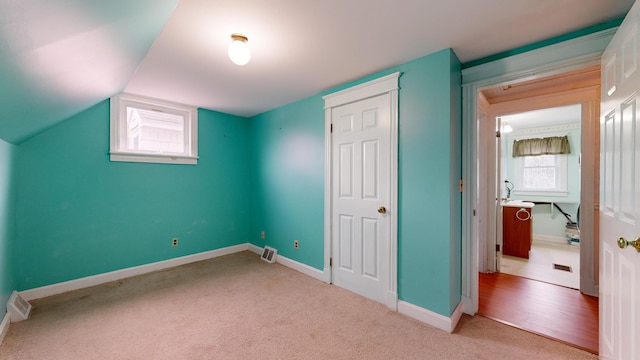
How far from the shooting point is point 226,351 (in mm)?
1771

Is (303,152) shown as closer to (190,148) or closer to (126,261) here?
(190,148)

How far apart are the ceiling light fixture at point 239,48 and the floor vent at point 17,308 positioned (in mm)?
2901

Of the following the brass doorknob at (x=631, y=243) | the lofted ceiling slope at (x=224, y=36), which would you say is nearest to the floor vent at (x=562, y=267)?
the brass doorknob at (x=631, y=243)

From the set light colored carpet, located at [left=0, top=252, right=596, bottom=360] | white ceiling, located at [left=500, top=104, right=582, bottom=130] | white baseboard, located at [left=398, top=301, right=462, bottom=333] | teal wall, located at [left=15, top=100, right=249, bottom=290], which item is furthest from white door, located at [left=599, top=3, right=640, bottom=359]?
teal wall, located at [left=15, top=100, right=249, bottom=290]

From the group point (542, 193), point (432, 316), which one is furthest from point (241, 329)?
point (542, 193)

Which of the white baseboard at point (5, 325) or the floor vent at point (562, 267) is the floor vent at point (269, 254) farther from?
the floor vent at point (562, 267)

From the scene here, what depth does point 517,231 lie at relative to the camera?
13.1 feet

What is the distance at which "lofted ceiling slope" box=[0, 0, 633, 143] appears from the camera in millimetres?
1088

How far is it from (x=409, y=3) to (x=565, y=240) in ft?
19.7

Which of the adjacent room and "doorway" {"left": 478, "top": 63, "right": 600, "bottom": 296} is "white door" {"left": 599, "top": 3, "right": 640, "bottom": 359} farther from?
"doorway" {"left": 478, "top": 63, "right": 600, "bottom": 296}

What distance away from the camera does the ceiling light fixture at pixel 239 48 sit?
1.79 m

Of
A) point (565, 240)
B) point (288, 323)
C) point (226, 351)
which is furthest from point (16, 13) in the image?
point (565, 240)

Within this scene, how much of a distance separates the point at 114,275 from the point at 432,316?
3632mm

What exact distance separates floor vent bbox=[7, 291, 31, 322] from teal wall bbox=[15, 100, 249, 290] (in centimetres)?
30
